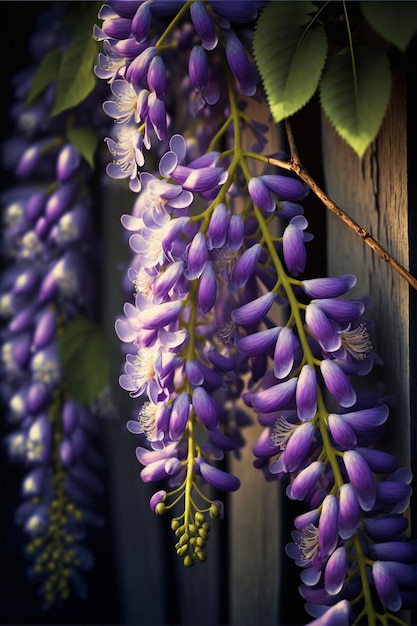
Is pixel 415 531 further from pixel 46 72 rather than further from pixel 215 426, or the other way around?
pixel 46 72

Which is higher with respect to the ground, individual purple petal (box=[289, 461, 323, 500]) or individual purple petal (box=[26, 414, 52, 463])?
individual purple petal (box=[289, 461, 323, 500])

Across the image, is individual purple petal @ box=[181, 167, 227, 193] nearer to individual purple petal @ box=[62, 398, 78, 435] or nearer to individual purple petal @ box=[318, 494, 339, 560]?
individual purple petal @ box=[318, 494, 339, 560]

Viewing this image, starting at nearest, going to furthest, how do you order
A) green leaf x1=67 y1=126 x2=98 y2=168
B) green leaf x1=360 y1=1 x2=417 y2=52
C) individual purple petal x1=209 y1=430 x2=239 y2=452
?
green leaf x1=360 y1=1 x2=417 y2=52 → individual purple petal x1=209 y1=430 x2=239 y2=452 → green leaf x1=67 y1=126 x2=98 y2=168

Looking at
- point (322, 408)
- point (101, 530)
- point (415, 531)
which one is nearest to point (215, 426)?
point (322, 408)

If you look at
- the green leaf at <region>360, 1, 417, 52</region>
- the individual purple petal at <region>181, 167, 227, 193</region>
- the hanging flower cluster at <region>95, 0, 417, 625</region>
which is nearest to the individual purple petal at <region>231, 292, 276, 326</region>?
the hanging flower cluster at <region>95, 0, 417, 625</region>

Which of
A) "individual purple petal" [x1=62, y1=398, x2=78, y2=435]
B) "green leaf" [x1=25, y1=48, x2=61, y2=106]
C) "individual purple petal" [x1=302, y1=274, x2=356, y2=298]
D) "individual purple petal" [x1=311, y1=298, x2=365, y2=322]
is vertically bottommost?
"individual purple petal" [x1=62, y1=398, x2=78, y2=435]

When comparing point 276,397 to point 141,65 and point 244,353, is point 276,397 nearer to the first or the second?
point 244,353

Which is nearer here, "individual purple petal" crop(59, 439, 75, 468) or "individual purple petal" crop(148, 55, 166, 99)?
"individual purple petal" crop(148, 55, 166, 99)
